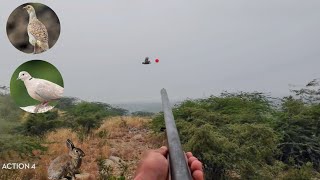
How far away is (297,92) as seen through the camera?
1608cm

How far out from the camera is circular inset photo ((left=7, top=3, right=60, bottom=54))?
5.41 metres

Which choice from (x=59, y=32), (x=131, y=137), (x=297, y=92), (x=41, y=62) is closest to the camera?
(x=59, y=32)

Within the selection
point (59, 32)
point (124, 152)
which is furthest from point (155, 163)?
point (124, 152)

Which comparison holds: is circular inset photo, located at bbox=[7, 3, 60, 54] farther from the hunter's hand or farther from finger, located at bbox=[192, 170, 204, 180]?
finger, located at bbox=[192, 170, 204, 180]

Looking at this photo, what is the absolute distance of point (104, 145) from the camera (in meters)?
12.0

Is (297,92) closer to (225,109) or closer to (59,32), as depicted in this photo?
(225,109)

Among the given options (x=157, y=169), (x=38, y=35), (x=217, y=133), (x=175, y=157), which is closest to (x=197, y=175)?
(x=157, y=169)

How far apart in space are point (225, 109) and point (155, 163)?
11.5 m

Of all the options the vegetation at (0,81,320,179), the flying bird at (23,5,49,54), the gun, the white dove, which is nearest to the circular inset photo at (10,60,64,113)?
the white dove

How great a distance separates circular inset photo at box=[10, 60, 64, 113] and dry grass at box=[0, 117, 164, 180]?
2.89 meters

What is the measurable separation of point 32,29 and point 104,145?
7054mm

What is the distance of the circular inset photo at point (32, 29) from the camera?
541cm

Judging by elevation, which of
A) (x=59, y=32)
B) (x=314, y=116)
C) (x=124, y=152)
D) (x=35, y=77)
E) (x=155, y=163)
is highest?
(x=59, y=32)

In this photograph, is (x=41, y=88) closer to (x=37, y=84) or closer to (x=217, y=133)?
(x=37, y=84)
